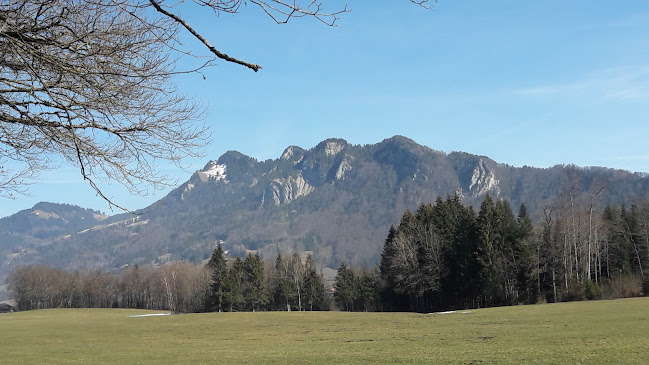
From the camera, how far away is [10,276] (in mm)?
116875

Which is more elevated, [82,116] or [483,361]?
[82,116]

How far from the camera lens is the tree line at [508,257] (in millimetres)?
52969

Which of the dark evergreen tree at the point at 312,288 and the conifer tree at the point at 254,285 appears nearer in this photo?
the dark evergreen tree at the point at 312,288

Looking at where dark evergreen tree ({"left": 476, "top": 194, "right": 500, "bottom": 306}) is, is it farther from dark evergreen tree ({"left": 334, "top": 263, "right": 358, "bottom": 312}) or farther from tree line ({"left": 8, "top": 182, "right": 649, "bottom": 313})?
dark evergreen tree ({"left": 334, "top": 263, "right": 358, "bottom": 312})

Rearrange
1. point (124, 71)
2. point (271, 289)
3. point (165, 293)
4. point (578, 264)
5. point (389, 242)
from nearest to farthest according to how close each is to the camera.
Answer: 1. point (124, 71)
2. point (578, 264)
3. point (389, 242)
4. point (271, 289)
5. point (165, 293)

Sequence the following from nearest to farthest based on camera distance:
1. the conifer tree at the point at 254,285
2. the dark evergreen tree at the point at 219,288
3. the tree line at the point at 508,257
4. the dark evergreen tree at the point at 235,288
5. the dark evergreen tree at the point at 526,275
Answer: the dark evergreen tree at the point at 526,275, the tree line at the point at 508,257, the dark evergreen tree at the point at 235,288, the dark evergreen tree at the point at 219,288, the conifer tree at the point at 254,285

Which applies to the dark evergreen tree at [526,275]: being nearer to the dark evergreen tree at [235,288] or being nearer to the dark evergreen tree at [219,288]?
the dark evergreen tree at [235,288]

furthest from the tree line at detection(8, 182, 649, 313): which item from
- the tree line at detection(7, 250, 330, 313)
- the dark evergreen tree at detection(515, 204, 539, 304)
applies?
the tree line at detection(7, 250, 330, 313)

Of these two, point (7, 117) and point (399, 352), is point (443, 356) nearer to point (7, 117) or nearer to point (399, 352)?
point (399, 352)

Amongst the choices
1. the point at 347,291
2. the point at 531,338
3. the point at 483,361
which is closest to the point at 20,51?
the point at 483,361

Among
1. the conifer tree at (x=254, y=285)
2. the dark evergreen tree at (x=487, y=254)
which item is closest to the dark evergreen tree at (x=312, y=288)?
the conifer tree at (x=254, y=285)

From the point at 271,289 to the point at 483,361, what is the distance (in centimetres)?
7130

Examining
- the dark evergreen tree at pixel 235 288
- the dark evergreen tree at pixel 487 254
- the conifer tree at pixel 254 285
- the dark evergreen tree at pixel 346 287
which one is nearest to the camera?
the dark evergreen tree at pixel 487 254

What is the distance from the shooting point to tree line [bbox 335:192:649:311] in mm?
52969
